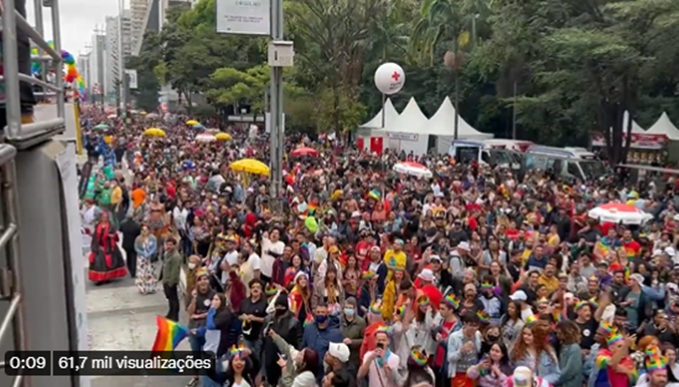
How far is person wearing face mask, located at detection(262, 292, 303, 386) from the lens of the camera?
7059 millimetres

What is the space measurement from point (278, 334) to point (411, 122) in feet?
104

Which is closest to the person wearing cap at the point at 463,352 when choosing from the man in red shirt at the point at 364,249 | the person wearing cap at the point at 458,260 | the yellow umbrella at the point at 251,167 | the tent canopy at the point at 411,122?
the person wearing cap at the point at 458,260

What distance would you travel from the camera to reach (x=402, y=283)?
8.27 metres

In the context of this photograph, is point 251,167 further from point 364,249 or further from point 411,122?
point 411,122

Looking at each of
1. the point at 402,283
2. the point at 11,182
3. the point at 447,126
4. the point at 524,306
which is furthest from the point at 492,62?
the point at 11,182

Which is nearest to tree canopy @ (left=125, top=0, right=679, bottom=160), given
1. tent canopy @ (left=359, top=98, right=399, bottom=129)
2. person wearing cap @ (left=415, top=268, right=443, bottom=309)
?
tent canopy @ (left=359, top=98, right=399, bottom=129)

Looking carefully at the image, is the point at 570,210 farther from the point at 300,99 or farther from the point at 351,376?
the point at 300,99

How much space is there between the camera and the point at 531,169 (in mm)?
28594

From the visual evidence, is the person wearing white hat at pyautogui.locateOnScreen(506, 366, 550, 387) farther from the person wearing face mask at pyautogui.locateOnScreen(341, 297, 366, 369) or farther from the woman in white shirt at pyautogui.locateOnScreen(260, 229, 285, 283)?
the woman in white shirt at pyautogui.locateOnScreen(260, 229, 285, 283)

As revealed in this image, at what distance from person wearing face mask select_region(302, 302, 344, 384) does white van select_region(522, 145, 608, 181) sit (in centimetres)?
2097

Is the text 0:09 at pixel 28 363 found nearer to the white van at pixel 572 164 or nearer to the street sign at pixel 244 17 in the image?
the street sign at pixel 244 17

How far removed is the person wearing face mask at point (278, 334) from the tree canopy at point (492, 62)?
21770 mm

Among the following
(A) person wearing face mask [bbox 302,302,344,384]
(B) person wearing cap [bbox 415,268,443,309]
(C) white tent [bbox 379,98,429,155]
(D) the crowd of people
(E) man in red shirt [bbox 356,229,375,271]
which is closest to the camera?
(D) the crowd of people

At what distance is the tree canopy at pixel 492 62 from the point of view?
2720 cm
